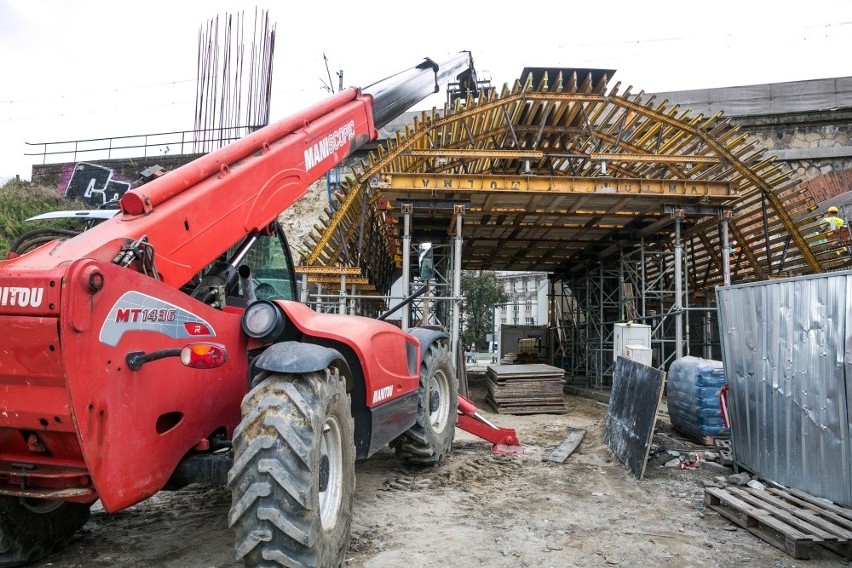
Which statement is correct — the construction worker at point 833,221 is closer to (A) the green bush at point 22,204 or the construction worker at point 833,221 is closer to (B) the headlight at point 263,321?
(B) the headlight at point 263,321

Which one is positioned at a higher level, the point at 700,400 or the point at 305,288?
the point at 305,288

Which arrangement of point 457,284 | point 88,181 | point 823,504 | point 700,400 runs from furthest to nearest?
point 88,181 < point 457,284 < point 700,400 < point 823,504

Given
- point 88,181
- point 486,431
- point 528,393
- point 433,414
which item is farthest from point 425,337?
point 88,181

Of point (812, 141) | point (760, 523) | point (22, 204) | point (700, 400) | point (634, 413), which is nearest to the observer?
point (760, 523)

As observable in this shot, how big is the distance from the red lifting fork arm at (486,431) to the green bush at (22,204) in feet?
64.8

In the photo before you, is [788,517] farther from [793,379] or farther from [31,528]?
[31,528]

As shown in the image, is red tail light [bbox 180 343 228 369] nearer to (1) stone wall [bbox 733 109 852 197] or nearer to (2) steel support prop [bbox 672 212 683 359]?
(2) steel support prop [bbox 672 212 683 359]

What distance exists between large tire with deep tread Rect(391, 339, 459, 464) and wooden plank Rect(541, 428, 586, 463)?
4.71 feet

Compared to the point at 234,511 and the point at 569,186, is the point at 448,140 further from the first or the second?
the point at 234,511

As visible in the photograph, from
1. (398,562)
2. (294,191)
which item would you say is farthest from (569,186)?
(398,562)

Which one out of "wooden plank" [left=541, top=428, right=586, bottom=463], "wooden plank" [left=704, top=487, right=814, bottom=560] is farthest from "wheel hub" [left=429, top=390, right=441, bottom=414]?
"wooden plank" [left=704, top=487, right=814, bottom=560]

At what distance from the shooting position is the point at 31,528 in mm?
3869

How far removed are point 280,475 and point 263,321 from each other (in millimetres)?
1121

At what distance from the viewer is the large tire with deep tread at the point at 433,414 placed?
641cm
